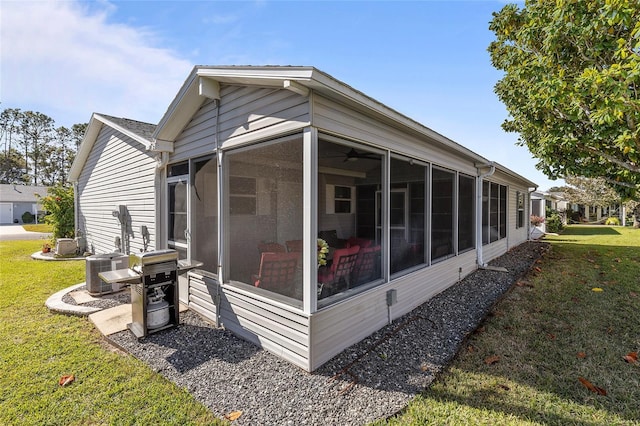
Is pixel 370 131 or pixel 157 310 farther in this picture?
pixel 157 310

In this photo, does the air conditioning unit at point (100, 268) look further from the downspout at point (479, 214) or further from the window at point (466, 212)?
the downspout at point (479, 214)

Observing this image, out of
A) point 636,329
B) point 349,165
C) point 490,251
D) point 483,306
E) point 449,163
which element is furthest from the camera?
point 490,251

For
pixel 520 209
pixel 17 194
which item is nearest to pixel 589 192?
pixel 520 209

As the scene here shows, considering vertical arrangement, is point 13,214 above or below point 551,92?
below

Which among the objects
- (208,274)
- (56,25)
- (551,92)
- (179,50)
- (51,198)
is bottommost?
(208,274)

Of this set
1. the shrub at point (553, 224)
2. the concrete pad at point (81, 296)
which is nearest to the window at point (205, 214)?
the concrete pad at point (81, 296)

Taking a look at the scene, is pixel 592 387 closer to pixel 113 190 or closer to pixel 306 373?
pixel 306 373

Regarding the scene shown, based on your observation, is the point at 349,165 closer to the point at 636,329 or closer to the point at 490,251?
the point at 636,329

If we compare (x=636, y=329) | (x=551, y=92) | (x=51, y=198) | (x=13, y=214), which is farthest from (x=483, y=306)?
(x=13, y=214)

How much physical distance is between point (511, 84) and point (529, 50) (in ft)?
3.39

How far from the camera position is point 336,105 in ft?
11.0

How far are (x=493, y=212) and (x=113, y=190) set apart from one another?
36.4 feet

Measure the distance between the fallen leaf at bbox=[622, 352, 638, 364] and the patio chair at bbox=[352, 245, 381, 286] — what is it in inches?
111

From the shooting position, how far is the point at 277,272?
12.2 feet
